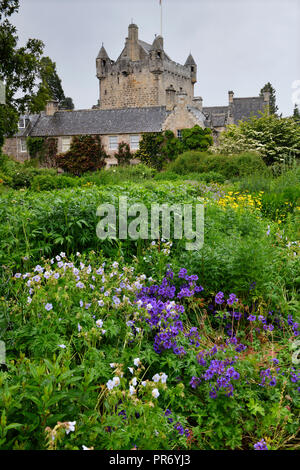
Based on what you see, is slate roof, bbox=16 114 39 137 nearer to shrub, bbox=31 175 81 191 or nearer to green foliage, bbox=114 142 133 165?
green foliage, bbox=114 142 133 165

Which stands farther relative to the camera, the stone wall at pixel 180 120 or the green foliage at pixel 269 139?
the stone wall at pixel 180 120

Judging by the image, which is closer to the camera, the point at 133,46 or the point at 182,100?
the point at 182,100

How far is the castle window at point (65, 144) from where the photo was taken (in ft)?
113

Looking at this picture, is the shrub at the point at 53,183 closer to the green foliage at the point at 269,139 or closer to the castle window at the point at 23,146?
the green foliage at the point at 269,139

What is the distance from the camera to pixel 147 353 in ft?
9.74

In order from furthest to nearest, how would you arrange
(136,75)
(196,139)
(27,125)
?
(136,75), (27,125), (196,139)

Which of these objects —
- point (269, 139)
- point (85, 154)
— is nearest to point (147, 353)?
point (269, 139)

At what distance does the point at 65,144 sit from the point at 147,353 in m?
33.5

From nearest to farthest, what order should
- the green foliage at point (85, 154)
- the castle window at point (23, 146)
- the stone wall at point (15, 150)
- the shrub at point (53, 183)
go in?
the shrub at point (53, 183) < the green foliage at point (85, 154) < the stone wall at point (15, 150) < the castle window at point (23, 146)

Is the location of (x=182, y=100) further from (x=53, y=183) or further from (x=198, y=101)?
(x=53, y=183)

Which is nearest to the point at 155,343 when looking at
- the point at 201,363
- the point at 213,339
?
the point at 201,363

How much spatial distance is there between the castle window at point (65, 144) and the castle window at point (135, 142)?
18.0 ft

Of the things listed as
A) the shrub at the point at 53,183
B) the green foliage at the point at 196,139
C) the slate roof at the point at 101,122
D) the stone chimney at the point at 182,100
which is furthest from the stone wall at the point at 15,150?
the shrub at the point at 53,183

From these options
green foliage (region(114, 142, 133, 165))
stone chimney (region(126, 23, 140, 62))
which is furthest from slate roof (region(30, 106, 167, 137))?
stone chimney (region(126, 23, 140, 62))
